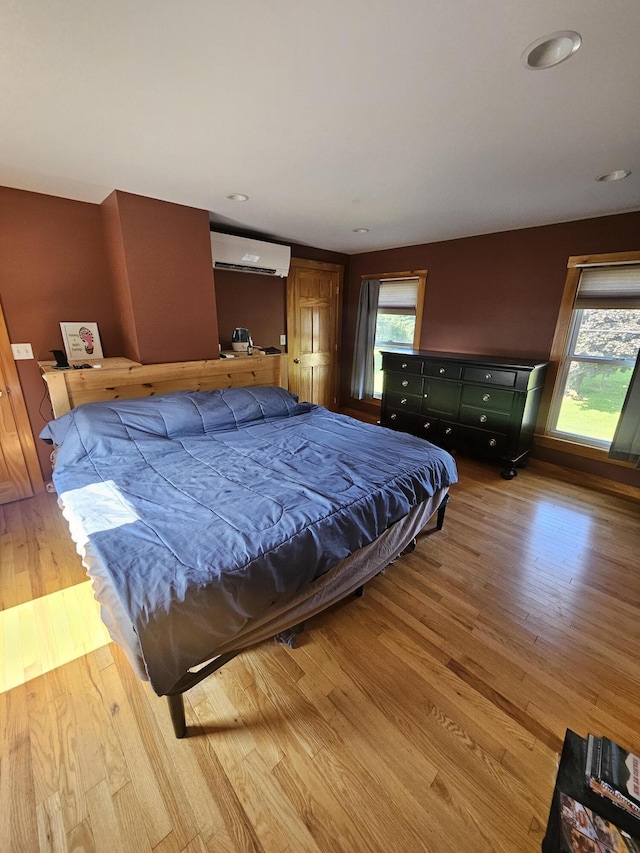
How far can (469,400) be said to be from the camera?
339 centimetres

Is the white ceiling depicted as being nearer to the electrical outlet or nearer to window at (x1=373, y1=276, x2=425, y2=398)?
the electrical outlet

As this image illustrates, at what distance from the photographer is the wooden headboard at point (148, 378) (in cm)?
240

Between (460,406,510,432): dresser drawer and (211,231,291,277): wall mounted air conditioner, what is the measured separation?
8.12 feet

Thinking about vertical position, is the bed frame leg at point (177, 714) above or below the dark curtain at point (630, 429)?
below

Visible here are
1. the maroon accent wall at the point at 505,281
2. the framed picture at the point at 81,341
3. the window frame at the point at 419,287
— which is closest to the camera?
the framed picture at the point at 81,341

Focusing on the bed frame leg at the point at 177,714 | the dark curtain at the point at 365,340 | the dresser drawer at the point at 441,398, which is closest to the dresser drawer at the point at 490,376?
the dresser drawer at the point at 441,398

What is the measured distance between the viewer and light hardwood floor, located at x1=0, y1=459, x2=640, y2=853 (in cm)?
101

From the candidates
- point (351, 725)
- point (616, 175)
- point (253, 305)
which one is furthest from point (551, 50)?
point (253, 305)

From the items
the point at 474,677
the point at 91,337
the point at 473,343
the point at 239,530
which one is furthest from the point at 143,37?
the point at 473,343

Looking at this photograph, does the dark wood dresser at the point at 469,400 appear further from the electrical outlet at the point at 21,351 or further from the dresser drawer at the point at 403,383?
the electrical outlet at the point at 21,351

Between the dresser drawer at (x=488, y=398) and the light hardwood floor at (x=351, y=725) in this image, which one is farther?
the dresser drawer at (x=488, y=398)

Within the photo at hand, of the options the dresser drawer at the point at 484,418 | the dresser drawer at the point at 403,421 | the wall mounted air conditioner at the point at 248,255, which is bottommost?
the dresser drawer at the point at 403,421

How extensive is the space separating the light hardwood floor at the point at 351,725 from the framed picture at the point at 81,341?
1556mm

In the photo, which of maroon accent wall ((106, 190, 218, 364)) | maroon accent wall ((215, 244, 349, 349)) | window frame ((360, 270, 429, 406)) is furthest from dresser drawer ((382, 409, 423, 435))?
maroon accent wall ((106, 190, 218, 364))
